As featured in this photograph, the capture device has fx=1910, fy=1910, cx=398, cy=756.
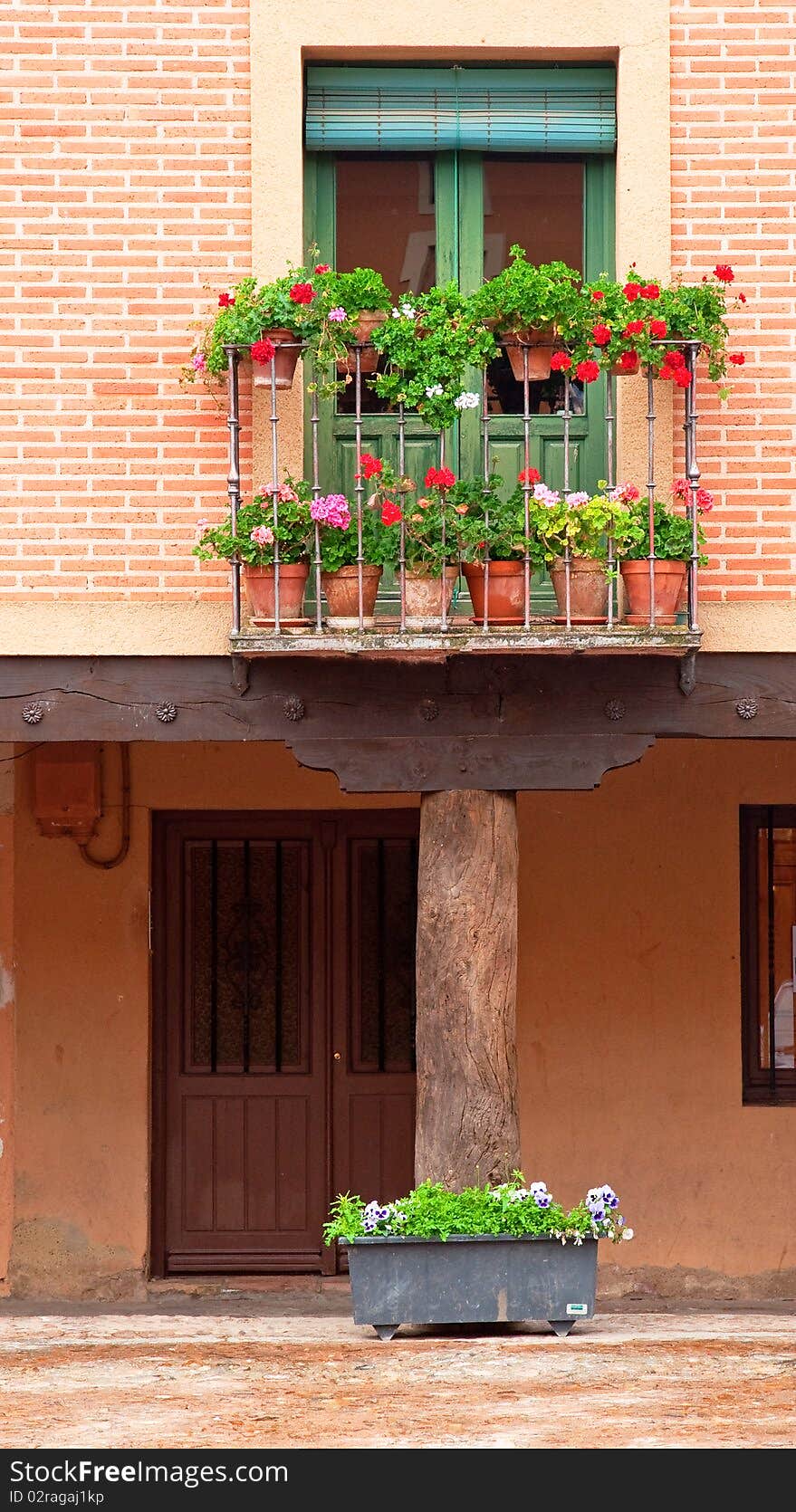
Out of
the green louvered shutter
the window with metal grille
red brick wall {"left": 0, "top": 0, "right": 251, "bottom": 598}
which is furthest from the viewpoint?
the window with metal grille

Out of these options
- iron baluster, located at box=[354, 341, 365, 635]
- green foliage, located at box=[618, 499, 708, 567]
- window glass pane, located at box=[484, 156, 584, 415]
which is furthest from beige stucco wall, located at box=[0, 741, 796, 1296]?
iron baluster, located at box=[354, 341, 365, 635]

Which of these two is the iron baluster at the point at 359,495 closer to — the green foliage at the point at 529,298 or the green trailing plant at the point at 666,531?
the green foliage at the point at 529,298

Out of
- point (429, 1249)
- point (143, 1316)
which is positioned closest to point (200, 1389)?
point (429, 1249)

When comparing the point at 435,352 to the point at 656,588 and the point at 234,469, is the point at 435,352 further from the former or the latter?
the point at 656,588

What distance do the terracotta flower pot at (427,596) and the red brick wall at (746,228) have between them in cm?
107

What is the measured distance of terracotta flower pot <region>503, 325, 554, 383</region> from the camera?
7043mm

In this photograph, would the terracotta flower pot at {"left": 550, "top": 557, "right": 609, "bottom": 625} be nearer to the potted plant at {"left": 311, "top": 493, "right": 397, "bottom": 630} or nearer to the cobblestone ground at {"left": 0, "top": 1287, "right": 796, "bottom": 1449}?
the potted plant at {"left": 311, "top": 493, "right": 397, "bottom": 630}

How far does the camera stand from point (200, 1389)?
21.1ft

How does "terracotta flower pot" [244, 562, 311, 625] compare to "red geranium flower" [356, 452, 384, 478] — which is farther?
"terracotta flower pot" [244, 562, 311, 625]

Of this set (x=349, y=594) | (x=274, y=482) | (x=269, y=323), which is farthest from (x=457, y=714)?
(x=269, y=323)

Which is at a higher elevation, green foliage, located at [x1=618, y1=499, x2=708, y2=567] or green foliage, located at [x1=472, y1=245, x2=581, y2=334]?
green foliage, located at [x1=472, y1=245, x2=581, y2=334]

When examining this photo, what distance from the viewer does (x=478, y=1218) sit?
6934 mm

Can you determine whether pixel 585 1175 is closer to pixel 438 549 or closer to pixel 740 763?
pixel 740 763

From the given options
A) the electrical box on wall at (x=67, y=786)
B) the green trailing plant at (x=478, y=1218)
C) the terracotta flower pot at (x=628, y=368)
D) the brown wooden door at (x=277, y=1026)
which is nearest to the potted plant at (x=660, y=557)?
the terracotta flower pot at (x=628, y=368)
